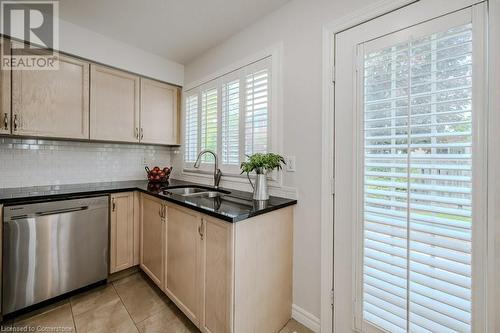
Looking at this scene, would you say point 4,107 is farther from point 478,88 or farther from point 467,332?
point 467,332

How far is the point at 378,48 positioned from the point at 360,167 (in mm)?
704

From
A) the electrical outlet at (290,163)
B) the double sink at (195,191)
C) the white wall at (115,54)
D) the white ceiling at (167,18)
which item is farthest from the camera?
the double sink at (195,191)

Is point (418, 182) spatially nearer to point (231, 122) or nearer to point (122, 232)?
point (231, 122)

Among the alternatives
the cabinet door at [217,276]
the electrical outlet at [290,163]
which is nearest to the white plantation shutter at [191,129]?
the electrical outlet at [290,163]

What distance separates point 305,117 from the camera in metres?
1.61

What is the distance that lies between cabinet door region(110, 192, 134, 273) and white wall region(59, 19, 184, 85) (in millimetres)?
1447

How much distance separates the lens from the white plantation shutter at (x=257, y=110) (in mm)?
1869

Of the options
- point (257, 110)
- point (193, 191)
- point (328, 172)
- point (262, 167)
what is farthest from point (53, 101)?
point (328, 172)

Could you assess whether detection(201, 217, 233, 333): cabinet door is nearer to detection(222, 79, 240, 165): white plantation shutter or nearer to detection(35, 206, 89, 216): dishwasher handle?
detection(222, 79, 240, 165): white plantation shutter

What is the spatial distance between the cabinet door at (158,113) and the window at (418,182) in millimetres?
2368

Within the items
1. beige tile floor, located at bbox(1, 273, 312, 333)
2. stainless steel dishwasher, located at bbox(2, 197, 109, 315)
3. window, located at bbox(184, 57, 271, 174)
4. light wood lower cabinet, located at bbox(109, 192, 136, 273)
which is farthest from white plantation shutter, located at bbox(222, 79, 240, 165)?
beige tile floor, located at bbox(1, 273, 312, 333)

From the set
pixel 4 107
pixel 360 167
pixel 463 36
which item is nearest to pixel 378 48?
pixel 463 36

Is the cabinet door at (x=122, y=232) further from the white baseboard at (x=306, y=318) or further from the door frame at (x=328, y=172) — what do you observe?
the door frame at (x=328, y=172)

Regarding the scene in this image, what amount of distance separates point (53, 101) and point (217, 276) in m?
2.19
